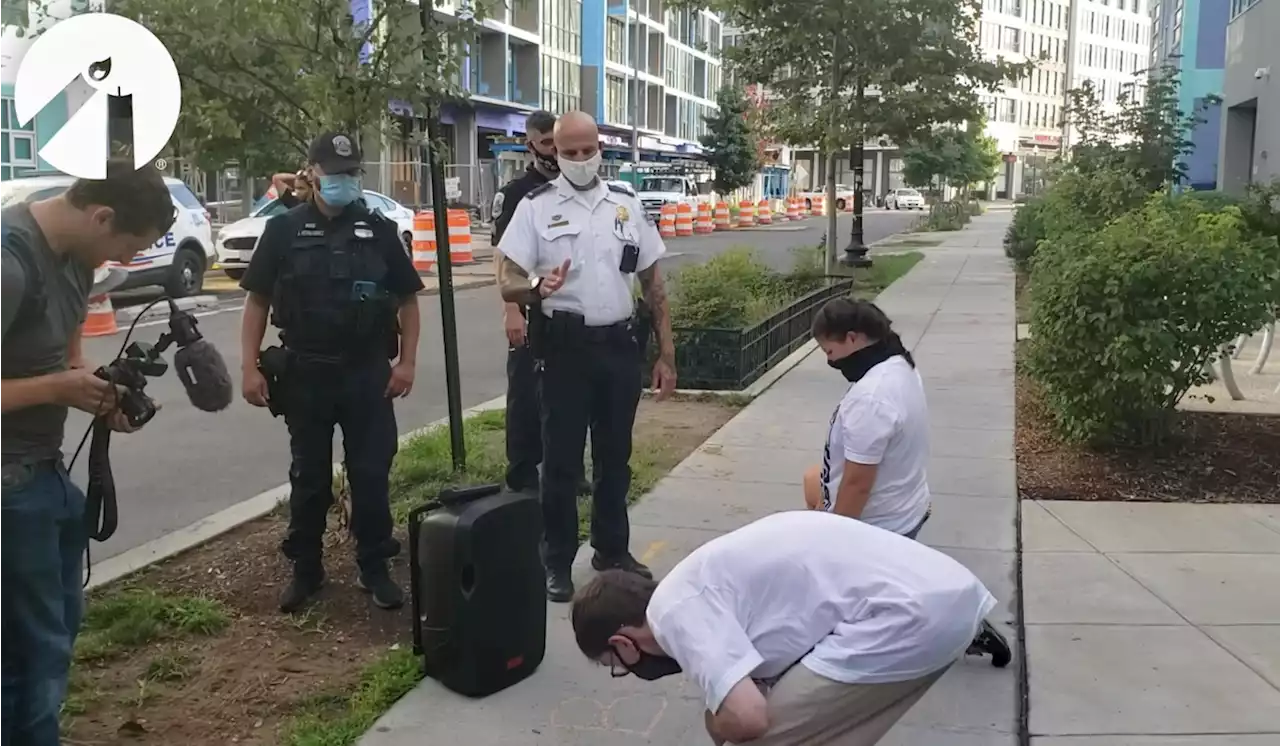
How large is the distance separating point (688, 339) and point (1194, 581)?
525 centimetres

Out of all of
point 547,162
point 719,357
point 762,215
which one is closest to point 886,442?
point 547,162

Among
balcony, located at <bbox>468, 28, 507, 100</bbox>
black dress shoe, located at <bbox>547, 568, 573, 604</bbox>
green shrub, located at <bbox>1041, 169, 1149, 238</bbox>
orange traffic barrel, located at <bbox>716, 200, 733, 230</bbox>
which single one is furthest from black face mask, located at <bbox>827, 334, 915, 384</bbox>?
balcony, located at <bbox>468, 28, 507, 100</bbox>

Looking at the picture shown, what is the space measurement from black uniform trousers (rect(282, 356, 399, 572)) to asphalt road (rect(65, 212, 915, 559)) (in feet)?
5.35

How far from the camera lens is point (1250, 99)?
76.2ft

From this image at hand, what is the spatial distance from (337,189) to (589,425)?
1.42 meters

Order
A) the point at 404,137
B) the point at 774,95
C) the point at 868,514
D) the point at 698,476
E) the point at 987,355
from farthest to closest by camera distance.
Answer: the point at 774,95, the point at 987,355, the point at 698,476, the point at 404,137, the point at 868,514

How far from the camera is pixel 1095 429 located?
A: 7.16 meters

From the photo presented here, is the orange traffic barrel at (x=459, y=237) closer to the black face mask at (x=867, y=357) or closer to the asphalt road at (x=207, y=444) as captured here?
the asphalt road at (x=207, y=444)

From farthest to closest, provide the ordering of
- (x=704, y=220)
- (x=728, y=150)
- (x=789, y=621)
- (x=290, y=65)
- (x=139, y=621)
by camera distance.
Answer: (x=728, y=150) → (x=704, y=220) → (x=290, y=65) → (x=139, y=621) → (x=789, y=621)

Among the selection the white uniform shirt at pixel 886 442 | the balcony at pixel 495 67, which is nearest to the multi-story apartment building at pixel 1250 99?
the white uniform shirt at pixel 886 442

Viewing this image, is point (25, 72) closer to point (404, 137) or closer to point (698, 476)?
point (404, 137)

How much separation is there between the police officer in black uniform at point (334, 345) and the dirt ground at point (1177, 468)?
3.72m

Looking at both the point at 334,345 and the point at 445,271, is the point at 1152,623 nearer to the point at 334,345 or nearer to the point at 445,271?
the point at 334,345

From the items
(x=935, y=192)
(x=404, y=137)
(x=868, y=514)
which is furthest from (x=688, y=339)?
(x=935, y=192)
